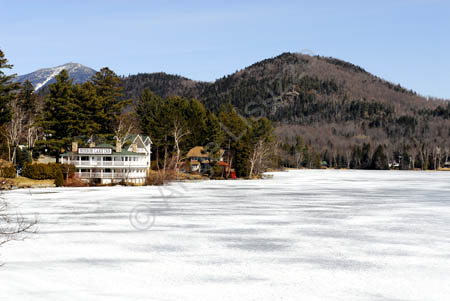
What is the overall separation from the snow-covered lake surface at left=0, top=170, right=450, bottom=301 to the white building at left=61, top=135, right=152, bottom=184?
110ft

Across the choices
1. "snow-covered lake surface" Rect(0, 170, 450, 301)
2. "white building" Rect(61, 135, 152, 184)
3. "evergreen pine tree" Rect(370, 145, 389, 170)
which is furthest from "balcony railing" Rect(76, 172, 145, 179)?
"evergreen pine tree" Rect(370, 145, 389, 170)

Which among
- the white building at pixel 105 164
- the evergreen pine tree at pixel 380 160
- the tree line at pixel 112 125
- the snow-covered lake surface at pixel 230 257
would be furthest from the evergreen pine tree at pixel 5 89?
the evergreen pine tree at pixel 380 160

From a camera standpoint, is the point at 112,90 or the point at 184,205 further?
the point at 112,90

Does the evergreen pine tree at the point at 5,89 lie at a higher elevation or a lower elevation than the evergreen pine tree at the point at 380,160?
higher

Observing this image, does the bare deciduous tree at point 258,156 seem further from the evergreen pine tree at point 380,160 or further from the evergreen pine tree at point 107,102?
the evergreen pine tree at point 380,160

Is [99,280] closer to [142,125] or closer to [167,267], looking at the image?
[167,267]

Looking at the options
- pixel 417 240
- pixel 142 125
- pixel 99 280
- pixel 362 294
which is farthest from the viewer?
pixel 142 125

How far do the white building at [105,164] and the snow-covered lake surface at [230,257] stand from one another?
33484 mm

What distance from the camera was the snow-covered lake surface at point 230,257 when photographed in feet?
38.5

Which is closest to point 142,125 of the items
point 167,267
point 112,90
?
point 112,90

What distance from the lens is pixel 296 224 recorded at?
76.7ft

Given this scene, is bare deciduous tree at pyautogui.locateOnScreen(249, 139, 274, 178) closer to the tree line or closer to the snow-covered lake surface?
the tree line

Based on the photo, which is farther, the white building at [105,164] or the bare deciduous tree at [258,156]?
the bare deciduous tree at [258,156]

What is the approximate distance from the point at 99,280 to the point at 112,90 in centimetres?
7001
